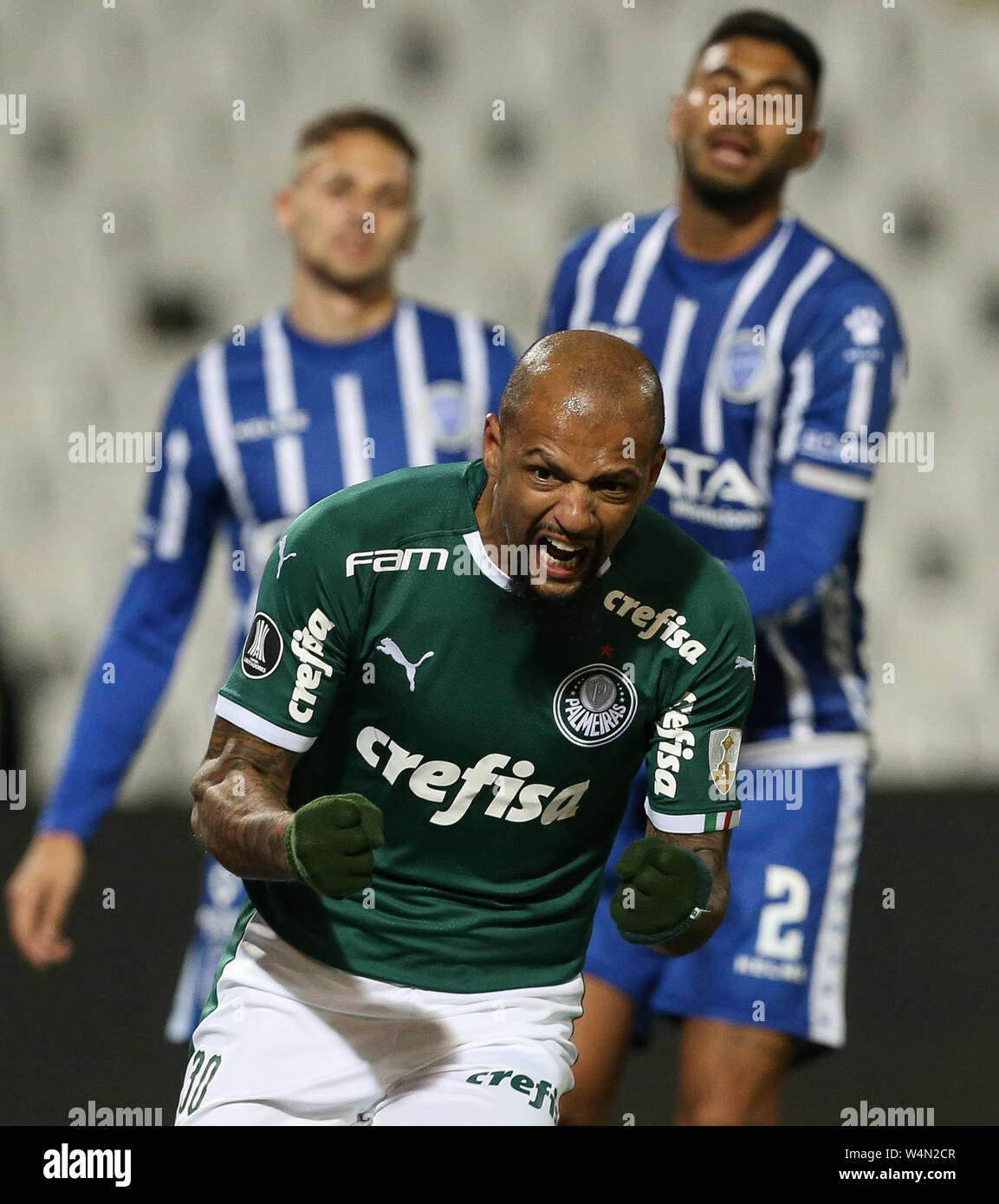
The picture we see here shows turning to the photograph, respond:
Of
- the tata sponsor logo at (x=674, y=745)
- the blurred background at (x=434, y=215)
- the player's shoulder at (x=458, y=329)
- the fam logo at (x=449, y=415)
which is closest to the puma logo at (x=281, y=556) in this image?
the tata sponsor logo at (x=674, y=745)

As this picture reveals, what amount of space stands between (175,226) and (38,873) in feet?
6.63

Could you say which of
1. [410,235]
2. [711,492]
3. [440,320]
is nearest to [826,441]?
[711,492]

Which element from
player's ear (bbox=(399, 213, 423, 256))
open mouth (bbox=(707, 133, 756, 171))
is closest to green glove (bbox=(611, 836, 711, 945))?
open mouth (bbox=(707, 133, 756, 171))

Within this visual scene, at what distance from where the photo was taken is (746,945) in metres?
2.97

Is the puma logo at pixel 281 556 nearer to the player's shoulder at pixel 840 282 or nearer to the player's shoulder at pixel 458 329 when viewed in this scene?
the player's shoulder at pixel 840 282

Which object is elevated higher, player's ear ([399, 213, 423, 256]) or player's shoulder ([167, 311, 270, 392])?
player's ear ([399, 213, 423, 256])

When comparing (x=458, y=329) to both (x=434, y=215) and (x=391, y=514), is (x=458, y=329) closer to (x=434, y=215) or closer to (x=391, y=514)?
(x=434, y=215)

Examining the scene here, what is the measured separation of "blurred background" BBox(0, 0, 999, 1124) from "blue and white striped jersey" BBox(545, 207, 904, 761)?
4.36 feet

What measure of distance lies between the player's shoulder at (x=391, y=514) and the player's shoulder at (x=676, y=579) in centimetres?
18

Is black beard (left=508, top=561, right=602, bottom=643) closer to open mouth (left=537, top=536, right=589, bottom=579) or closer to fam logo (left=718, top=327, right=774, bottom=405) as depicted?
open mouth (left=537, top=536, right=589, bottom=579)

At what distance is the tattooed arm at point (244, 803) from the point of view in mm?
1783

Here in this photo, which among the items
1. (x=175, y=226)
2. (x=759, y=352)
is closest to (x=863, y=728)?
(x=759, y=352)

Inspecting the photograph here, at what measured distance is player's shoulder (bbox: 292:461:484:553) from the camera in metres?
1.91
